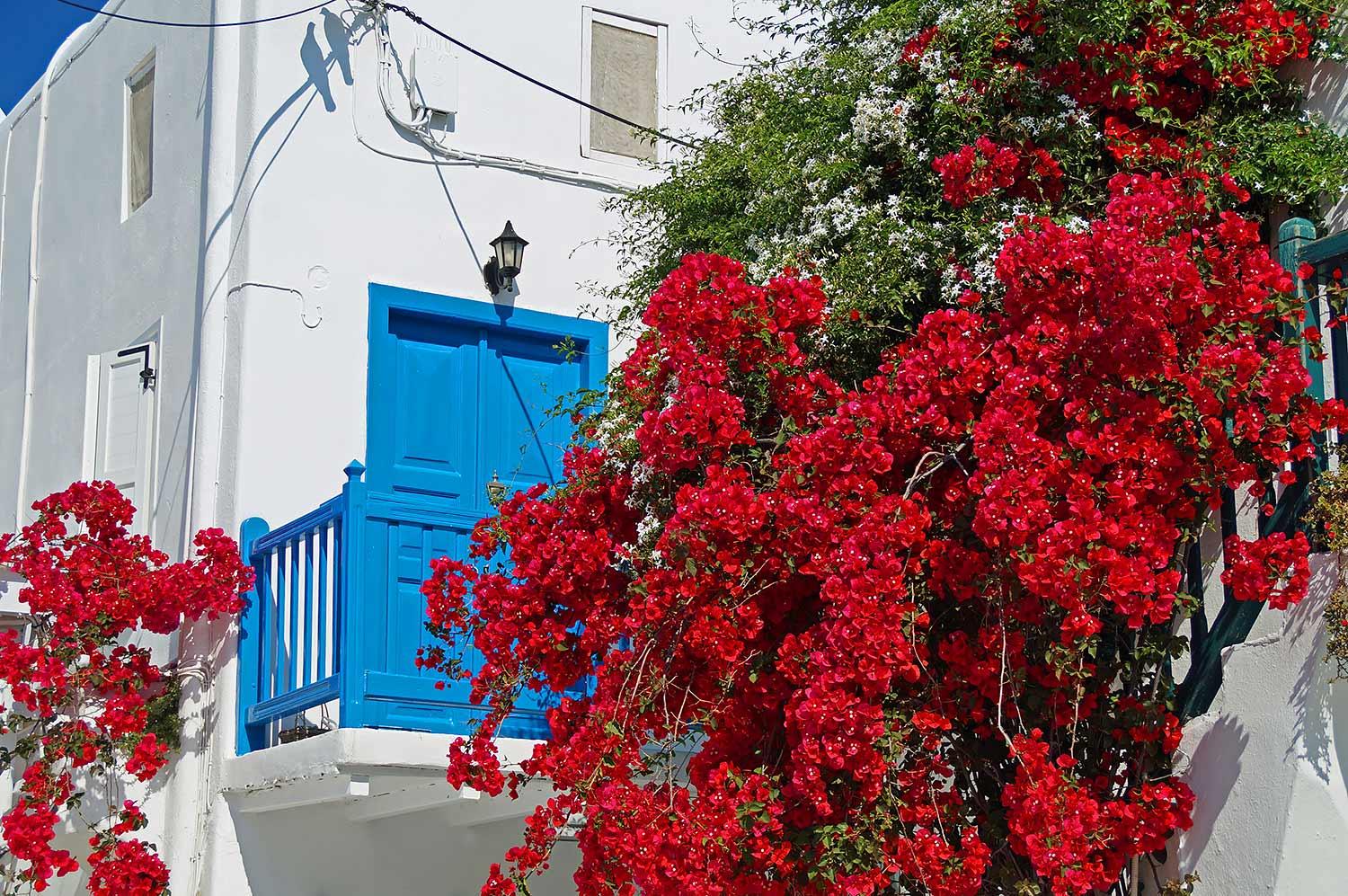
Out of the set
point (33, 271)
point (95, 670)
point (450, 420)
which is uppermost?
point (33, 271)

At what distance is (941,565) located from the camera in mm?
5320

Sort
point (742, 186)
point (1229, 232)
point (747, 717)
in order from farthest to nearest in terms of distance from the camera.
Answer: point (742, 186) < point (747, 717) < point (1229, 232)

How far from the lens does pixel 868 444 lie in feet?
17.4

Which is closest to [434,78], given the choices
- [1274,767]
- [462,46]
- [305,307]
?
[462,46]

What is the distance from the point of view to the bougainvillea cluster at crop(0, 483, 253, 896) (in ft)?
25.7

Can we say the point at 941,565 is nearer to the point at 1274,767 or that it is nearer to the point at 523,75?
the point at 1274,767

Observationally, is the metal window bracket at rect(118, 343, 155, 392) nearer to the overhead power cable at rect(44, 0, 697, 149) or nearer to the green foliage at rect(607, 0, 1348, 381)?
the overhead power cable at rect(44, 0, 697, 149)

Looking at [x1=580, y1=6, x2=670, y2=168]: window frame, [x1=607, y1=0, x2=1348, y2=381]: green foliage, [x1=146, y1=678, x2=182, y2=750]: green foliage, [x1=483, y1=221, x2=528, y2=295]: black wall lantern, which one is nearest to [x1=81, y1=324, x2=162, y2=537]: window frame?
[x1=146, y1=678, x2=182, y2=750]: green foliage

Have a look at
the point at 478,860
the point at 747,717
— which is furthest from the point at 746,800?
the point at 478,860

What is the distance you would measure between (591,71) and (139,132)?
109 inches

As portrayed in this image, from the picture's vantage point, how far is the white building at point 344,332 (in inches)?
315

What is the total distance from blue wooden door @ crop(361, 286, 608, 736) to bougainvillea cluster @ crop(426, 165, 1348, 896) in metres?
2.11

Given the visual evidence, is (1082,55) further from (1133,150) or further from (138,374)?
(138,374)

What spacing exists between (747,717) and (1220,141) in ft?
8.75
